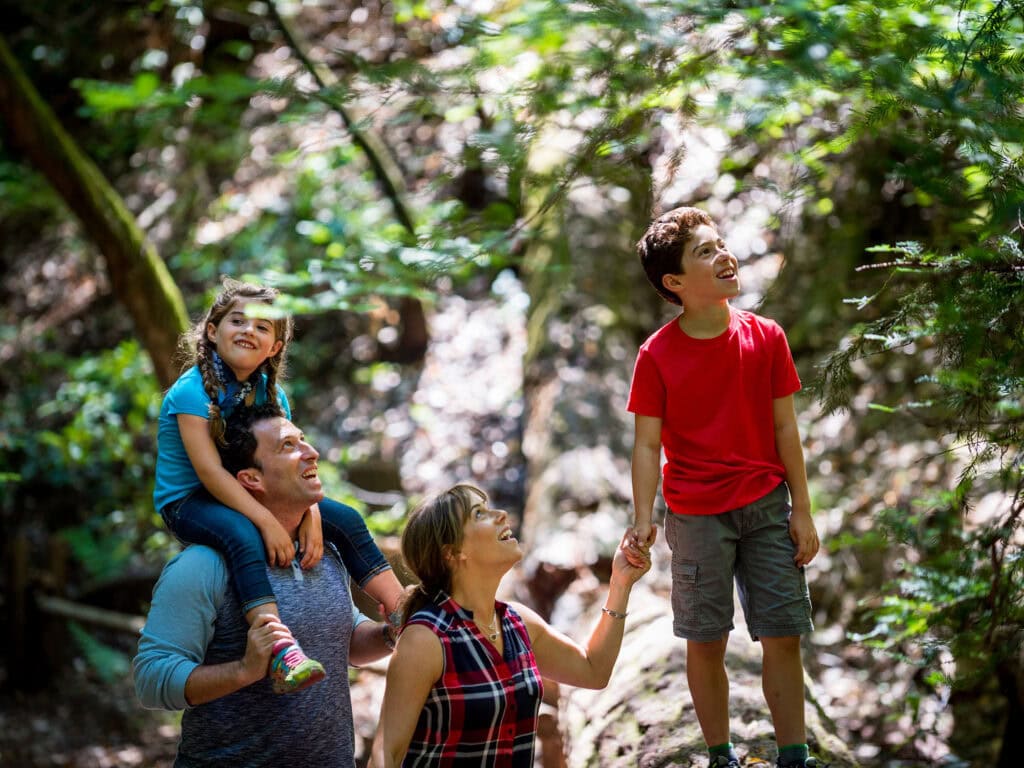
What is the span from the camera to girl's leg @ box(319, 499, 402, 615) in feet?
9.32

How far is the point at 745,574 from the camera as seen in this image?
289 cm

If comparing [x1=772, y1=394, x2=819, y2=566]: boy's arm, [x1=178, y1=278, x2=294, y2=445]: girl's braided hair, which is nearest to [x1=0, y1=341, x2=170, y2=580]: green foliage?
[x1=178, y1=278, x2=294, y2=445]: girl's braided hair

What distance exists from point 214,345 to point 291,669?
115 cm

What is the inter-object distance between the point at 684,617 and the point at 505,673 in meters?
0.67

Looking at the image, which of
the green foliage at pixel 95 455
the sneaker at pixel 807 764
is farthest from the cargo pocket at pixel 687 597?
the green foliage at pixel 95 455

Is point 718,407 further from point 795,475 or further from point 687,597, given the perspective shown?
point 687,597

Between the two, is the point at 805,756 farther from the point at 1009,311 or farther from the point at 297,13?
the point at 297,13

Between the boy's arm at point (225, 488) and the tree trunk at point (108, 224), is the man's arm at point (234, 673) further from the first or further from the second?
the tree trunk at point (108, 224)

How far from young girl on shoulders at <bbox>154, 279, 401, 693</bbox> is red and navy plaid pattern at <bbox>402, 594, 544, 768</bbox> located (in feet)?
1.30

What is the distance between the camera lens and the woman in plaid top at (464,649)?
236cm

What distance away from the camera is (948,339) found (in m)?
2.64

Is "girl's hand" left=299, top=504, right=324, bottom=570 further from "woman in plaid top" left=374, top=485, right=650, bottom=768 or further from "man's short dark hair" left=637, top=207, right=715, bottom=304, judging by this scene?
"man's short dark hair" left=637, top=207, right=715, bottom=304

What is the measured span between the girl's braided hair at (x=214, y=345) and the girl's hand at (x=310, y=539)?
0.40 m

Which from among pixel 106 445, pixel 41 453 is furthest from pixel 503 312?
pixel 41 453
